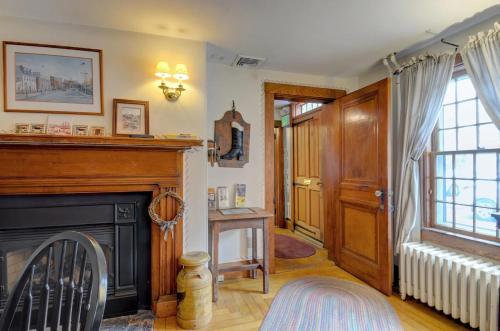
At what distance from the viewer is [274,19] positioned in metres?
2.13

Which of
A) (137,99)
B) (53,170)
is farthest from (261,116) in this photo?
(53,170)

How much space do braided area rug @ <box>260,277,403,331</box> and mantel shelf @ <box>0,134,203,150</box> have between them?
1.57 m

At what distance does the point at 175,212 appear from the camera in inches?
91.0

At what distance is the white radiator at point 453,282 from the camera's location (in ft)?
6.24

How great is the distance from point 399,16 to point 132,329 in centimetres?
312

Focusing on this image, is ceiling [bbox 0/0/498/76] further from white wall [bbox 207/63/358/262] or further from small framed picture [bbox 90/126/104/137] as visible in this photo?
small framed picture [bbox 90/126/104/137]

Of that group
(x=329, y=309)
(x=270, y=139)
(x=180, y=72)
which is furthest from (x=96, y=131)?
(x=329, y=309)

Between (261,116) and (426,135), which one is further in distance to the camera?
(261,116)

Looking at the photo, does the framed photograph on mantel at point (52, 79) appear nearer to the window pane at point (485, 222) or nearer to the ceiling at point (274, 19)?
the ceiling at point (274, 19)

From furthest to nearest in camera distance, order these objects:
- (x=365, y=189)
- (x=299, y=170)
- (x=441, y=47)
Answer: (x=299, y=170)
(x=365, y=189)
(x=441, y=47)

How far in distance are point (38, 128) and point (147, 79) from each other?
904 millimetres

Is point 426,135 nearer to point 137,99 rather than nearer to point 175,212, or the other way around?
point 175,212

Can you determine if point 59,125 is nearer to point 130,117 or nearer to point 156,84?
point 130,117

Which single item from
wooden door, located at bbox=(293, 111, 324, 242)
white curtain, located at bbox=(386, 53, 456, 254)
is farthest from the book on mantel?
wooden door, located at bbox=(293, 111, 324, 242)
